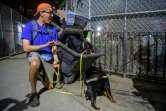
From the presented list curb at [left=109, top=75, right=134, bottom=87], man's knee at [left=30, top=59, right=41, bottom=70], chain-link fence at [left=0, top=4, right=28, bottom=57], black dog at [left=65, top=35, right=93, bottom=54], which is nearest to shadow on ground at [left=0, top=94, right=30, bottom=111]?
man's knee at [left=30, top=59, right=41, bottom=70]

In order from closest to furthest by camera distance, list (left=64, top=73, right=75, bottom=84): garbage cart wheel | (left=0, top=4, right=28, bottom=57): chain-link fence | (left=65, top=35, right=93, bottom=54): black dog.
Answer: (left=65, top=35, right=93, bottom=54): black dog, (left=64, top=73, right=75, bottom=84): garbage cart wheel, (left=0, top=4, right=28, bottom=57): chain-link fence

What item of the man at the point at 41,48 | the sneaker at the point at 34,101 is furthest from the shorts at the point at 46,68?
the sneaker at the point at 34,101

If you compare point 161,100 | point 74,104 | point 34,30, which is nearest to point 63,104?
point 74,104

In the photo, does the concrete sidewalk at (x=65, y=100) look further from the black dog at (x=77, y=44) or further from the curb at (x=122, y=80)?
the black dog at (x=77, y=44)

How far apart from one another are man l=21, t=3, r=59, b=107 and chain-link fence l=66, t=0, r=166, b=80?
1.76 m

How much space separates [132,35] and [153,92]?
1748mm

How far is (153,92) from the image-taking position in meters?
3.53

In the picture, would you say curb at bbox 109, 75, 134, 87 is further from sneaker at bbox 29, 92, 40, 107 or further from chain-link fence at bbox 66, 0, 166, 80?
sneaker at bbox 29, 92, 40, 107

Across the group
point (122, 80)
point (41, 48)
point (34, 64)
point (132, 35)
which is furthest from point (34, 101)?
point (132, 35)

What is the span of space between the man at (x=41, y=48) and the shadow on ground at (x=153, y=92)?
2.13 meters

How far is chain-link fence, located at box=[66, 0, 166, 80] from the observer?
14.0 feet

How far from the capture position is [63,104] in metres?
2.88

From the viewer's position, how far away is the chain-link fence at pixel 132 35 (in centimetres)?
427

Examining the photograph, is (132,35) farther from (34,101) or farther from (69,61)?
(34,101)
